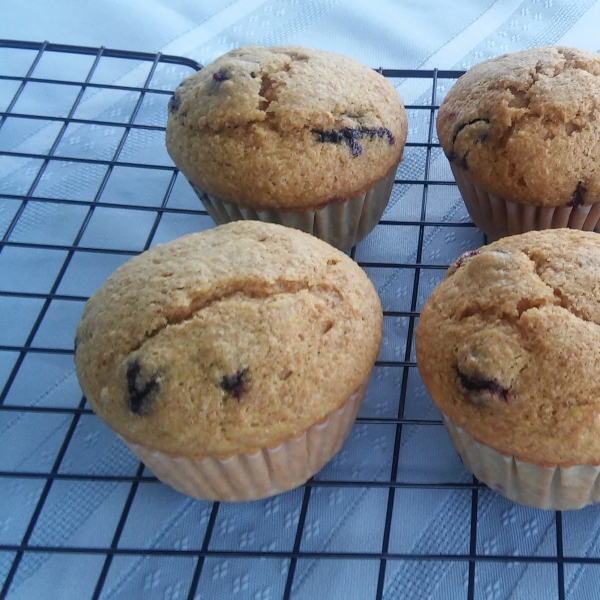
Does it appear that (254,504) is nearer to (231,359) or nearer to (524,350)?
(231,359)

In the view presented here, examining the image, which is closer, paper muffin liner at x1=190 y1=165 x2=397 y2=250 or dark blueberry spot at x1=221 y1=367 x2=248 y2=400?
dark blueberry spot at x1=221 y1=367 x2=248 y2=400

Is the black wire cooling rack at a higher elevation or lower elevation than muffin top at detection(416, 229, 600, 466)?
lower

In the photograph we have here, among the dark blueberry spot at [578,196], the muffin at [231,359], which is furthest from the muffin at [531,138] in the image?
the muffin at [231,359]

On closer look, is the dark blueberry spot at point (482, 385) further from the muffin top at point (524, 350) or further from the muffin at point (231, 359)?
the muffin at point (231, 359)

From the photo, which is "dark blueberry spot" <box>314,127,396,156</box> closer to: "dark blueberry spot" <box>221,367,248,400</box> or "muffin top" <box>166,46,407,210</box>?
"muffin top" <box>166,46,407,210</box>

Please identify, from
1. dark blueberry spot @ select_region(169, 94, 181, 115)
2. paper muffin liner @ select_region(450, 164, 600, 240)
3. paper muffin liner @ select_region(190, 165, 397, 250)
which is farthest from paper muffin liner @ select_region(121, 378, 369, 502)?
dark blueberry spot @ select_region(169, 94, 181, 115)
